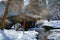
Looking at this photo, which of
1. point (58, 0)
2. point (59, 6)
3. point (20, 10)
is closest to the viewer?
point (20, 10)

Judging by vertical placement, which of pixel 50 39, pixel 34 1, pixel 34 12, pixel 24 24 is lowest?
pixel 50 39

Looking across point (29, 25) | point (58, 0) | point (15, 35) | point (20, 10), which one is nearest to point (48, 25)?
point (29, 25)

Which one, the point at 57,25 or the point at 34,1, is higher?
the point at 34,1

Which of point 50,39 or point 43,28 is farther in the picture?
point 43,28

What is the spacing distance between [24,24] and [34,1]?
0.82m

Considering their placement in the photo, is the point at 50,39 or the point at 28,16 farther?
the point at 28,16

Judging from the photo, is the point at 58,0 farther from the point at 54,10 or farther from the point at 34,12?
the point at 34,12

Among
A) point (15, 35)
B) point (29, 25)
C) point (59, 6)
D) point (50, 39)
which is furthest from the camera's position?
point (59, 6)

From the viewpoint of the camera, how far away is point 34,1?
4.93m

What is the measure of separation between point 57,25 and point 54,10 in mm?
1276

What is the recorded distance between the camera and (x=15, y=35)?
11.6ft

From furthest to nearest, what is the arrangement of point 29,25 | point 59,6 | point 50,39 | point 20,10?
1. point 59,6
2. point 29,25
3. point 20,10
4. point 50,39

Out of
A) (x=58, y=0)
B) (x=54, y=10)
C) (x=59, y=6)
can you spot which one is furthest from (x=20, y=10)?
(x=58, y=0)

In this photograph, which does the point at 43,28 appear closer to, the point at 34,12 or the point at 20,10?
the point at 34,12
